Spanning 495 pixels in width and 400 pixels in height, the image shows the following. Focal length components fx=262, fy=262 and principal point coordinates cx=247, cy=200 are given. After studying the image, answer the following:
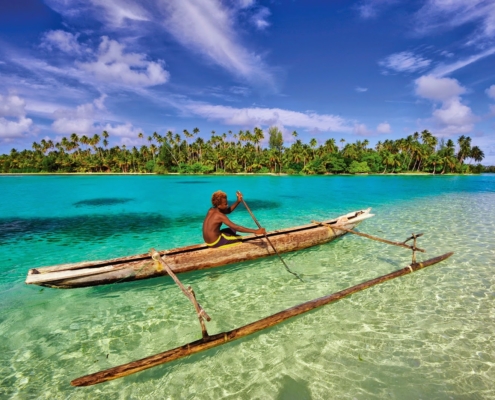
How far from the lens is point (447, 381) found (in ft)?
12.8

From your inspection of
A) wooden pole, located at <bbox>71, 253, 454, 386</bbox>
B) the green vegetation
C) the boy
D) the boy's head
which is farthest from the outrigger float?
the green vegetation

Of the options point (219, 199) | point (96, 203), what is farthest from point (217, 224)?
point (96, 203)

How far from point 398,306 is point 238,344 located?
12.2 ft

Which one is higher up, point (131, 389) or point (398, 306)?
point (398, 306)

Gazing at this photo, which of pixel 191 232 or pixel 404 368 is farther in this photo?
pixel 191 232

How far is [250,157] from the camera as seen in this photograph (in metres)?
89.1

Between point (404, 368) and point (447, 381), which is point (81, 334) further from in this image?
point (447, 381)

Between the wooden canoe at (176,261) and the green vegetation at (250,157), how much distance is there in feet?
261

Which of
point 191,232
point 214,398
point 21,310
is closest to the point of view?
point 214,398

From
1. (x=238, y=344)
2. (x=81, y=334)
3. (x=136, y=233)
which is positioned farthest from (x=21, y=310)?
(x=136, y=233)

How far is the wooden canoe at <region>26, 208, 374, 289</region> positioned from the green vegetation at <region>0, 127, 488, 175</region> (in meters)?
79.5

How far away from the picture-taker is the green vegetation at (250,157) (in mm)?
86812

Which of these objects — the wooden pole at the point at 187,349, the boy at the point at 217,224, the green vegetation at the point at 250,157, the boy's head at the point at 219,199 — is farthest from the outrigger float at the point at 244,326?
the green vegetation at the point at 250,157

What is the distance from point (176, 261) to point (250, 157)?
8364cm
